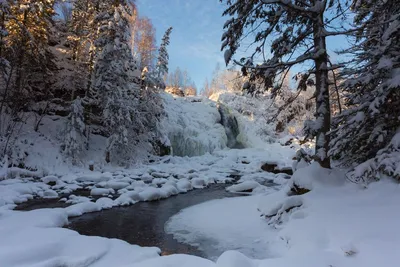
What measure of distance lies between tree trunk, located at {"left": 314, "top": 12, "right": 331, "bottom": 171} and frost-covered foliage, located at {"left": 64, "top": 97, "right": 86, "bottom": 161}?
31.6 ft

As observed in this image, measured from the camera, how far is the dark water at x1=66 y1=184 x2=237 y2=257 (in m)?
4.64

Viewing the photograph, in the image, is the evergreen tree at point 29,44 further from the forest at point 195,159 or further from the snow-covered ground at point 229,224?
the snow-covered ground at point 229,224

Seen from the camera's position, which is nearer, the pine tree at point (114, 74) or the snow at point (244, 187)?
the snow at point (244, 187)

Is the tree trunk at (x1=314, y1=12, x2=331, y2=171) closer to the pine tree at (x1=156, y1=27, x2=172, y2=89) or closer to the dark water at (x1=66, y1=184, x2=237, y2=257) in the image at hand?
the dark water at (x1=66, y1=184, x2=237, y2=257)

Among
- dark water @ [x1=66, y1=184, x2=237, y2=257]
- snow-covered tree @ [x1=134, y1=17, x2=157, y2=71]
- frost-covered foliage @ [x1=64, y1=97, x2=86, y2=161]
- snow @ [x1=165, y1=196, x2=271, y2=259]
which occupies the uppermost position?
snow-covered tree @ [x1=134, y1=17, x2=157, y2=71]

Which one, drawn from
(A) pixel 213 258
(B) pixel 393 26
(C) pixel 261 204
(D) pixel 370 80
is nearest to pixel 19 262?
(A) pixel 213 258

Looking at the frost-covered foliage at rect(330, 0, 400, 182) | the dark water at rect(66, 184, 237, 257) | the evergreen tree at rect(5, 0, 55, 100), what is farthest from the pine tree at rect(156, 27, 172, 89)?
the frost-covered foliage at rect(330, 0, 400, 182)

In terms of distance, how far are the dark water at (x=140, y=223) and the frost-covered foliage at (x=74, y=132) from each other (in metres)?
5.45

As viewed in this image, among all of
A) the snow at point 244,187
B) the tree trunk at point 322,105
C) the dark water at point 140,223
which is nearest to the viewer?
the dark water at point 140,223

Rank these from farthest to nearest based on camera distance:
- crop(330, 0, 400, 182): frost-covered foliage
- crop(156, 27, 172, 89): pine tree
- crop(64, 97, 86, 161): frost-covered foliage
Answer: crop(156, 27, 172, 89): pine tree < crop(64, 97, 86, 161): frost-covered foliage < crop(330, 0, 400, 182): frost-covered foliage

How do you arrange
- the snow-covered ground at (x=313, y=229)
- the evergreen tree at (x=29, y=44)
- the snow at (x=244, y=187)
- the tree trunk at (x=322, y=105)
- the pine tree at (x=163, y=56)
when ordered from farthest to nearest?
the pine tree at (x=163, y=56)
the evergreen tree at (x=29, y=44)
the snow at (x=244, y=187)
the tree trunk at (x=322, y=105)
the snow-covered ground at (x=313, y=229)

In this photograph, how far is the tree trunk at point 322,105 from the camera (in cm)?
517

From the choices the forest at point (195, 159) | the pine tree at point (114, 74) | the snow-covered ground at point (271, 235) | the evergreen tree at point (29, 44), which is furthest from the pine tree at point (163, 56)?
the snow-covered ground at point (271, 235)

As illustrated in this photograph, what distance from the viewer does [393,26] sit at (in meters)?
3.65
